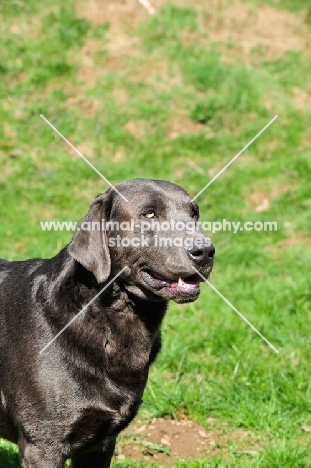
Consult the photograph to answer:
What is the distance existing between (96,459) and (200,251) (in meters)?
1.51

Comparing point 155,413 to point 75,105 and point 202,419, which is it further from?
point 75,105

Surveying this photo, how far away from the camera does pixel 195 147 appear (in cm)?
986

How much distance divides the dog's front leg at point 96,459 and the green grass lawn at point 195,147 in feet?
3.75

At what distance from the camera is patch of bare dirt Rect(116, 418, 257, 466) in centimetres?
506

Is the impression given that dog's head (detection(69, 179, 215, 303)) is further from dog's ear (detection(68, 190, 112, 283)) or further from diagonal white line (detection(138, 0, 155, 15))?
diagonal white line (detection(138, 0, 155, 15))

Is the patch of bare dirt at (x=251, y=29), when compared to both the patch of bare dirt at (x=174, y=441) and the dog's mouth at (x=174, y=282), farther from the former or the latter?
the dog's mouth at (x=174, y=282)

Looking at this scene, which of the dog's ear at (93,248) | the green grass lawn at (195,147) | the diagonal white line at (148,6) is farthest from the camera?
the diagonal white line at (148,6)

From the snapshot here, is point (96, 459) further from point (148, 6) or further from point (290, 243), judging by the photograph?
point (148, 6)

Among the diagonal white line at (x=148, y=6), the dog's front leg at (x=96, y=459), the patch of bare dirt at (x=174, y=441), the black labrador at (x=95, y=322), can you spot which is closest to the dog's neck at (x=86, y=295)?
the black labrador at (x=95, y=322)

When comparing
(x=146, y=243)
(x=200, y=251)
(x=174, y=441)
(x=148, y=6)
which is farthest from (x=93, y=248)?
(x=148, y=6)

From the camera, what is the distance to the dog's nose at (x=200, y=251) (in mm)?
3666

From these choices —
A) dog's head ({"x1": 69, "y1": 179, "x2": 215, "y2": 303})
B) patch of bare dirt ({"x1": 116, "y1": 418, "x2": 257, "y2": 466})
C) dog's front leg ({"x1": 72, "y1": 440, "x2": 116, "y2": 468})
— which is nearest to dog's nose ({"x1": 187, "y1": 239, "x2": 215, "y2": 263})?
dog's head ({"x1": 69, "y1": 179, "x2": 215, "y2": 303})

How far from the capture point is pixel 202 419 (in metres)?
5.34

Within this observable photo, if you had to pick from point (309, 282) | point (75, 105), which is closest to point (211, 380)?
point (309, 282)
